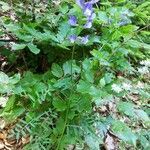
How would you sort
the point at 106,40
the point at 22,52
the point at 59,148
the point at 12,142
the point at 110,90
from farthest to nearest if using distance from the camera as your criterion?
1. the point at 22,52
2. the point at 12,142
3. the point at 106,40
4. the point at 59,148
5. the point at 110,90

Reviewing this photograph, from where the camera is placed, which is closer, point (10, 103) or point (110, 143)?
point (10, 103)

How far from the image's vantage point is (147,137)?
75.4 inches

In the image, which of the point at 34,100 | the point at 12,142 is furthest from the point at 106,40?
the point at 12,142

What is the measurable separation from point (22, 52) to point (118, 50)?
30.1 inches

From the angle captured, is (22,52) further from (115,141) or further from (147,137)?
(147,137)

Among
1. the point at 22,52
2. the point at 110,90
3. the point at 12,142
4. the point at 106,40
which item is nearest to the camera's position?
the point at 110,90

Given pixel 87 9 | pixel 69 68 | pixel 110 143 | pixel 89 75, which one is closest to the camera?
pixel 87 9

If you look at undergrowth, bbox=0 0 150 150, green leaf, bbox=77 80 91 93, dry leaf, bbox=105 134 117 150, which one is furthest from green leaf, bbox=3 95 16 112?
dry leaf, bbox=105 134 117 150

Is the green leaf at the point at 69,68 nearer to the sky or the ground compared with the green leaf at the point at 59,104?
nearer to the sky

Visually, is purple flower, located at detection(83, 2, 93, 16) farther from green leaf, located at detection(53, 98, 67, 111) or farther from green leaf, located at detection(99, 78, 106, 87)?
green leaf, located at detection(53, 98, 67, 111)

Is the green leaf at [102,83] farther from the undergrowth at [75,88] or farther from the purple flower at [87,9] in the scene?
the purple flower at [87,9]

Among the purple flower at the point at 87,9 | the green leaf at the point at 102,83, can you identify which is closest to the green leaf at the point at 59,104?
the green leaf at the point at 102,83

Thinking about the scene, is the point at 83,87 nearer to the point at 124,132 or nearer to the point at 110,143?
the point at 124,132

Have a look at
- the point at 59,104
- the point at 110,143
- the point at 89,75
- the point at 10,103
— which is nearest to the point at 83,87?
the point at 89,75
